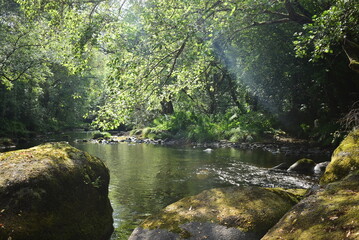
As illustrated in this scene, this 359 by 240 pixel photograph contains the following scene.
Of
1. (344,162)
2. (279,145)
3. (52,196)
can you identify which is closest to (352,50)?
(344,162)

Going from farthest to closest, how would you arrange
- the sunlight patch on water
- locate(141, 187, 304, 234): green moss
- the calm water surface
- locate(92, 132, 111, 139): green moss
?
1. locate(92, 132, 111, 139): green moss
2. the sunlight patch on water
3. the calm water surface
4. locate(141, 187, 304, 234): green moss

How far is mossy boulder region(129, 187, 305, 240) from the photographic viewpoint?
3.72 m

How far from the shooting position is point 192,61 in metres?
10.5

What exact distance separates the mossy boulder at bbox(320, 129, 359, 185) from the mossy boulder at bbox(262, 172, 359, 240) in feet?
5.92

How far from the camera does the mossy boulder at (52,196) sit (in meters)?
3.42

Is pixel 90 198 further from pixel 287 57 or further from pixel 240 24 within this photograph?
pixel 287 57

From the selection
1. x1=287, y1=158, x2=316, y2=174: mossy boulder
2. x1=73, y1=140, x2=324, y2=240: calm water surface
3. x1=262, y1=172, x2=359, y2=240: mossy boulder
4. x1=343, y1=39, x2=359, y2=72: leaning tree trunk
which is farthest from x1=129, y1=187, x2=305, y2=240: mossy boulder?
x1=287, y1=158, x2=316, y2=174: mossy boulder

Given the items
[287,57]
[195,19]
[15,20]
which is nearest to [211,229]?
[195,19]

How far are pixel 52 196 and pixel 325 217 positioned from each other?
316 centimetres

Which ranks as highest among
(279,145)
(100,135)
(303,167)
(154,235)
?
(100,135)

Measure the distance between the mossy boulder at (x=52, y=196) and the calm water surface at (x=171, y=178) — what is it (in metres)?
0.71

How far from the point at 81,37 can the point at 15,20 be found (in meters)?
14.3

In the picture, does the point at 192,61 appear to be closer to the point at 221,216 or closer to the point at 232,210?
the point at 232,210

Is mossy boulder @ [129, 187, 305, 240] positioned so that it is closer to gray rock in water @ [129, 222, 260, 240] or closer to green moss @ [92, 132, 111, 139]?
gray rock in water @ [129, 222, 260, 240]
